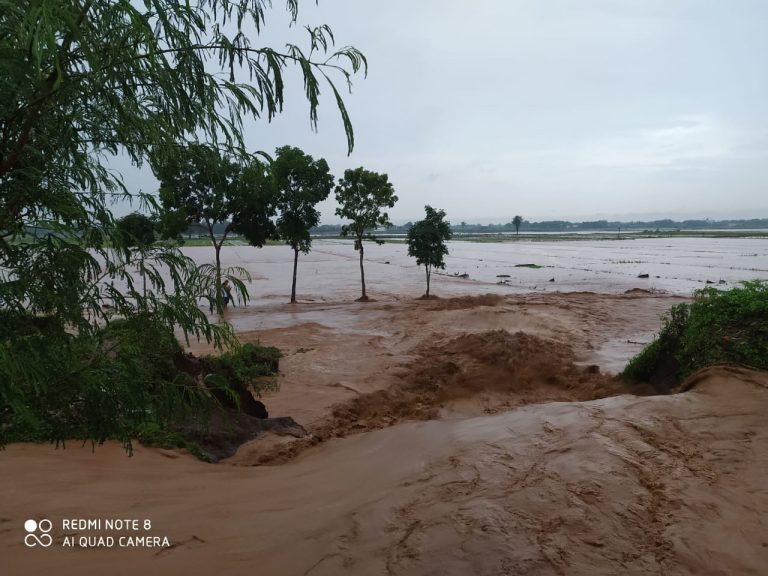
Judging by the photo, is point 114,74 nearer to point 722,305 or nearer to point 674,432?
point 674,432

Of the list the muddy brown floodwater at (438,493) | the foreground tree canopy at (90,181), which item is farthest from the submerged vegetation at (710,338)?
the foreground tree canopy at (90,181)

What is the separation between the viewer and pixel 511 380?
10805mm

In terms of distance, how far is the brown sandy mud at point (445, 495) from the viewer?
3424 millimetres

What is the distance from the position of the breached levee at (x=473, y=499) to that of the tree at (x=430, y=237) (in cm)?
2073

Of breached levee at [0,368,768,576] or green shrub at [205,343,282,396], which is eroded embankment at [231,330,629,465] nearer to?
green shrub at [205,343,282,396]

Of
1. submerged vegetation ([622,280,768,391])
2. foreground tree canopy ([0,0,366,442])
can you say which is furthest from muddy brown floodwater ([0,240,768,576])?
foreground tree canopy ([0,0,366,442])

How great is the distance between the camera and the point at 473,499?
163 inches

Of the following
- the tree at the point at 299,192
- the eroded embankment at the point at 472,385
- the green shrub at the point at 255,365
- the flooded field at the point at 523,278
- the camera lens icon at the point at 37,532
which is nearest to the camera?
the camera lens icon at the point at 37,532

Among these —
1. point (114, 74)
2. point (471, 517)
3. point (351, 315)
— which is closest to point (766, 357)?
point (471, 517)

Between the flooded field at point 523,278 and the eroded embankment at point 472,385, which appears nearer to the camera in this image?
the eroded embankment at point 472,385

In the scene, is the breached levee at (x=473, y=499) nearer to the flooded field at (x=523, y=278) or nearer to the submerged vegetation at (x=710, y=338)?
the submerged vegetation at (x=710, y=338)

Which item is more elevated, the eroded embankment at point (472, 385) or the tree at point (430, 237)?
the tree at point (430, 237)

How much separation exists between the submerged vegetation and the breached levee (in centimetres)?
78

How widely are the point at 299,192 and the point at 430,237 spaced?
778 centimetres
